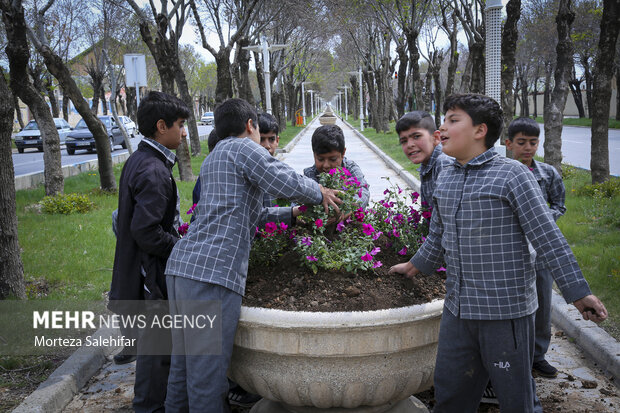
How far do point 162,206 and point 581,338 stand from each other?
3256 mm

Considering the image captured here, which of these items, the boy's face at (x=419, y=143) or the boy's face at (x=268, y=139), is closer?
the boy's face at (x=419, y=143)

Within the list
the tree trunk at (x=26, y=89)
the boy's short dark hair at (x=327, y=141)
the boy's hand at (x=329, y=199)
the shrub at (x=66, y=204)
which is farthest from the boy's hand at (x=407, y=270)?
the shrub at (x=66, y=204)

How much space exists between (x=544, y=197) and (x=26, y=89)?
8324mm

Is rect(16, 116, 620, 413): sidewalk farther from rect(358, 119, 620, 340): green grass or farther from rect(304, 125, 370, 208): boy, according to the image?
rect(304, 125, 370, 208): boy

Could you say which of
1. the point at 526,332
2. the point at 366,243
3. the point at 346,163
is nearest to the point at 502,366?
the point at 526,332

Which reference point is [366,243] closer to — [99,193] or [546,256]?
[546,256]

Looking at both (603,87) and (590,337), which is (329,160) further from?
(603,87)

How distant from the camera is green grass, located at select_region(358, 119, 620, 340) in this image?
4.82 m

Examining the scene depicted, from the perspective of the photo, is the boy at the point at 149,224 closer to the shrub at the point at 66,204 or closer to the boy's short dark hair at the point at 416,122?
the boy's short dark hair at the point at 416,122

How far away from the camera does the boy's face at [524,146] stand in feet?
12.2

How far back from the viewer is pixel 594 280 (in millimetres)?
5172

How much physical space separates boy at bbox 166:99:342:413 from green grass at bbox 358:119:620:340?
3047 millimetres

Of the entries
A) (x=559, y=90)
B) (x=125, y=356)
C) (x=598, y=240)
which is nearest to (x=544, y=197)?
(x=125, y=356)

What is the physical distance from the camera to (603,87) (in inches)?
362
